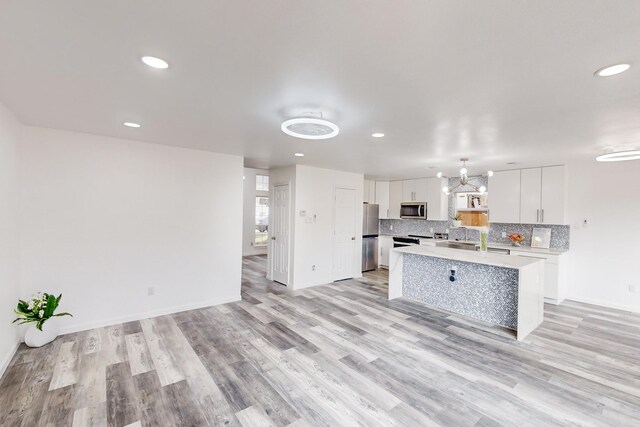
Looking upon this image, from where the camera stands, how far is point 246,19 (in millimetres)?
1346

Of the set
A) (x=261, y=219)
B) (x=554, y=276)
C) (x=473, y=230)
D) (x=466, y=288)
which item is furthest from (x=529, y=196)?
(x=261, y=219)

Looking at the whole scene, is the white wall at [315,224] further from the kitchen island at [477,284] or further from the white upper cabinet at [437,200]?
the white upper cabinet at [437,200]

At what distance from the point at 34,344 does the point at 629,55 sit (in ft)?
18.4

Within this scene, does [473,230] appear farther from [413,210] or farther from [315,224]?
[315,224]

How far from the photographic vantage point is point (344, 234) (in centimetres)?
641

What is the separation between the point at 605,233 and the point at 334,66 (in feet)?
19.2

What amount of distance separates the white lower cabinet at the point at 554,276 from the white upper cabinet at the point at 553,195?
2.27 feet

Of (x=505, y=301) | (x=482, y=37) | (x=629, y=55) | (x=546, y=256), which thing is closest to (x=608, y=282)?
(x=546, y=256)

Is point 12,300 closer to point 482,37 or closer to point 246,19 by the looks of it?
point 246,19

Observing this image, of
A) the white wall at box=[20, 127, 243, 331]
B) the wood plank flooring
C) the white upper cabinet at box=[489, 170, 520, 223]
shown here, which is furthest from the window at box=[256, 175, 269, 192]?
the white upper cabinet at box=[489, 170, 520, 223]

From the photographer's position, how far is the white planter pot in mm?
3092

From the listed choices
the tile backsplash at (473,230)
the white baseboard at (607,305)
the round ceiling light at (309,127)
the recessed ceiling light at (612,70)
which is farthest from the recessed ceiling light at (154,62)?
the white baseboard at (607,305)

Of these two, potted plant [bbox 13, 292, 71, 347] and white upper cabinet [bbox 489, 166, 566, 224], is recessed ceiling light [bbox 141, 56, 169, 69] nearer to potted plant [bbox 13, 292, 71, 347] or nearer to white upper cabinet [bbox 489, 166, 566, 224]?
potted plant [bbox 13, 292, 71, 347]

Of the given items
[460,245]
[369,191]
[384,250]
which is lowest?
[384,250]
